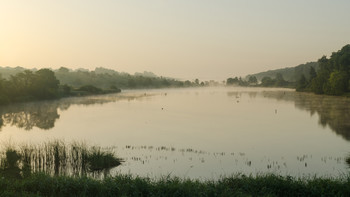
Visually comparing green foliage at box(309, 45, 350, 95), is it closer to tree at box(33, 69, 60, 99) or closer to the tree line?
the tree line

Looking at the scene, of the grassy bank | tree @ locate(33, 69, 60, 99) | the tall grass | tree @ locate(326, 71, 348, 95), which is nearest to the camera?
the grassy bank

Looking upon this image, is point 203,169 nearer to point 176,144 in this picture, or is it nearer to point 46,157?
point 176,144

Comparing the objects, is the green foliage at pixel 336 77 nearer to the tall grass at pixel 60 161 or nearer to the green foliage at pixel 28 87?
the green foliage at pixel 28 87

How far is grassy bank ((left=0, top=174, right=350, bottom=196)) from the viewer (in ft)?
52.0

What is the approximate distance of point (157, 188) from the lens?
53.4 ft

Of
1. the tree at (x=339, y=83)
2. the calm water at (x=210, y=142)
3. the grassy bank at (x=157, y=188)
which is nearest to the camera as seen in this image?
the grassy bank at (x=157, y=188)

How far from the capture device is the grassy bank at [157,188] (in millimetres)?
15852

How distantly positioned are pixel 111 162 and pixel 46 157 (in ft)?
18.7

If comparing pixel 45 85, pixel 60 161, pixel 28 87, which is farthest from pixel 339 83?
pixel 60 161

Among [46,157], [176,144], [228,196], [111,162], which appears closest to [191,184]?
[228,196]

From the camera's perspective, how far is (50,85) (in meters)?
112

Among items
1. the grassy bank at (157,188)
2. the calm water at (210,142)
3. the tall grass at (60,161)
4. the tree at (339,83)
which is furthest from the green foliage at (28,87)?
the tree at (339,83)

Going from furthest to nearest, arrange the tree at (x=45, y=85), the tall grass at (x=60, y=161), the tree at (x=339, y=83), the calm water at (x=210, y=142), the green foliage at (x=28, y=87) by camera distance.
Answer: the tree at (x=339, y=83)
the tree at (x=45, y=85)
the green foliage at (x=28, y=87)
the calm water at (x=210, y=142)
the tall grass at (x=60, y=161)

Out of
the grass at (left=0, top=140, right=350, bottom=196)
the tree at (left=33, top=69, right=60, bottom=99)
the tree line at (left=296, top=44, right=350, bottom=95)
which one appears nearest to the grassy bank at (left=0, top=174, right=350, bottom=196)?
the grass at (left=0, top=140, right=350, bottom=196)
